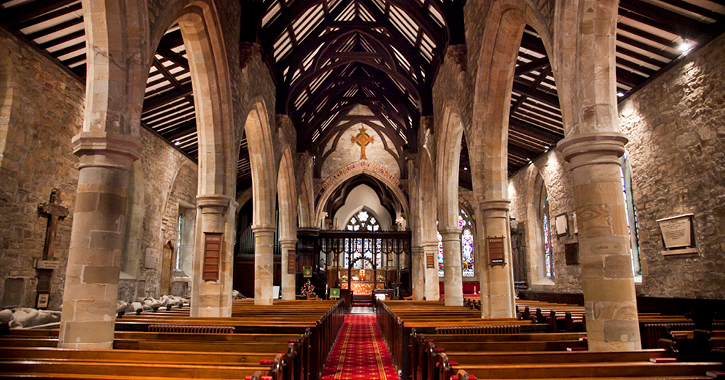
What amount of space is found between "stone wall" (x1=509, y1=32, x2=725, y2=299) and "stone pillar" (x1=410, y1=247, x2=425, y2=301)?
848 centimetres

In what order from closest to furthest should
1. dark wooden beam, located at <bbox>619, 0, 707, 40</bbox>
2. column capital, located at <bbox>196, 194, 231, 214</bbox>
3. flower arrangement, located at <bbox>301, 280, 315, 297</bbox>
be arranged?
dark wooden beam, located at <bbox>619, 0, 707, 40</bbox> → column capital, located at <bbox>196, 194, 231, 214</bbox> → flower arrangement, located at <bbox>301, 280, 315, 297</bbox>

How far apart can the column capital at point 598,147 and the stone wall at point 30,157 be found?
8.02 meters

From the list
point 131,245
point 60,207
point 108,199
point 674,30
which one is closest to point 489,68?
point 674,30

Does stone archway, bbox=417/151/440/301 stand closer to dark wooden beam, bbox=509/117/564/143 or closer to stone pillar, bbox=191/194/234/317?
dark wooden beam, bbox=509/117/564/143

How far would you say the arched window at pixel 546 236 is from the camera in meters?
14.4

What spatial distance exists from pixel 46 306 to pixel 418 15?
9.28 metres

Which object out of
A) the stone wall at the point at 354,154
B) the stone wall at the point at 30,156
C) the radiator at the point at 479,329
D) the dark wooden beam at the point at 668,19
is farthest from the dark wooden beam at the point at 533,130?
the stone wall at the point at 30,156

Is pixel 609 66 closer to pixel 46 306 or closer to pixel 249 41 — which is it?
pixel 249 41

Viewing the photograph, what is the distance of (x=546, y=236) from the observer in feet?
48.8

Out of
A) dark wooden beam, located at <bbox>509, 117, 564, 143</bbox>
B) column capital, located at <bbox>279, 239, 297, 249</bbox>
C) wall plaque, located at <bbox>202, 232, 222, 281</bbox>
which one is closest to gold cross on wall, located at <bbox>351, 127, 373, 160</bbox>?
column capital, located at <bbox>279, 239, 297, 249</bbox>

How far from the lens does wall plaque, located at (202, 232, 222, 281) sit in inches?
293

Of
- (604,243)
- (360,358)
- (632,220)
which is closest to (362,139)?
(632,220)

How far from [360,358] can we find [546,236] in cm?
991

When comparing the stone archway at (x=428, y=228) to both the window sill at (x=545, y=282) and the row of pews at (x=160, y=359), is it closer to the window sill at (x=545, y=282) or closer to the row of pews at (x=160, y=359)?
the window sill at (x=545, y=282)
